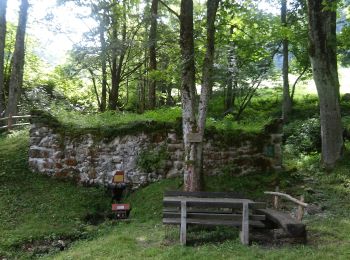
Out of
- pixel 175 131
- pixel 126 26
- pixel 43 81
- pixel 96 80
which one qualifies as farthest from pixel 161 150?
pixel 43 81

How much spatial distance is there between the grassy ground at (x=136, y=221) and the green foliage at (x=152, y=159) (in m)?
0.49

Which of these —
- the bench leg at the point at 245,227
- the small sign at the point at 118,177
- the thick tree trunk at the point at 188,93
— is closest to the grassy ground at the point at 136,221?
the bench leg at the point at 245,227

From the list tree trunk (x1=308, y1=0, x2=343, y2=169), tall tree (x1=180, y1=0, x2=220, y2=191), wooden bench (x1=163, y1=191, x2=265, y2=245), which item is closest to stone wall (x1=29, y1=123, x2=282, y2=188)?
tree trunk (x1=308, y1=0, x2=343, y2=169)

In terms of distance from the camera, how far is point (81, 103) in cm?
2028

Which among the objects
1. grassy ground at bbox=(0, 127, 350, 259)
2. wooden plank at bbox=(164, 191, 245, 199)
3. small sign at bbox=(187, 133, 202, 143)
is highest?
small sign at bbox=(187, 133, 202, 143)

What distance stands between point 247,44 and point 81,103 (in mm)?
9748

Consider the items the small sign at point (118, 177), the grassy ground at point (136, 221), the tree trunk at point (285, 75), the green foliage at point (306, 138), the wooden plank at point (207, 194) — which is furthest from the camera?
the tree trunk at point (285, 75)

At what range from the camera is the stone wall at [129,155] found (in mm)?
9641

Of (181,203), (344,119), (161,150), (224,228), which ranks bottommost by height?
(224,228)

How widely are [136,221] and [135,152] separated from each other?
233 cm

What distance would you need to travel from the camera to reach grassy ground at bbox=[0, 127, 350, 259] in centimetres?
557

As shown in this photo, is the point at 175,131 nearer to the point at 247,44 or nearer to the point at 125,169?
the point at 125,169

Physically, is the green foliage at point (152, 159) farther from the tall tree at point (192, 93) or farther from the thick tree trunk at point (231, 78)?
the thick tree trunk at point (231, 78)

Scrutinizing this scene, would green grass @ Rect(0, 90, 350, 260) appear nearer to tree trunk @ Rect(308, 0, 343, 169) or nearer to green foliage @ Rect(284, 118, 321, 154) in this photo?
tree trunk @ Rect(308, 0, 343, 169)
